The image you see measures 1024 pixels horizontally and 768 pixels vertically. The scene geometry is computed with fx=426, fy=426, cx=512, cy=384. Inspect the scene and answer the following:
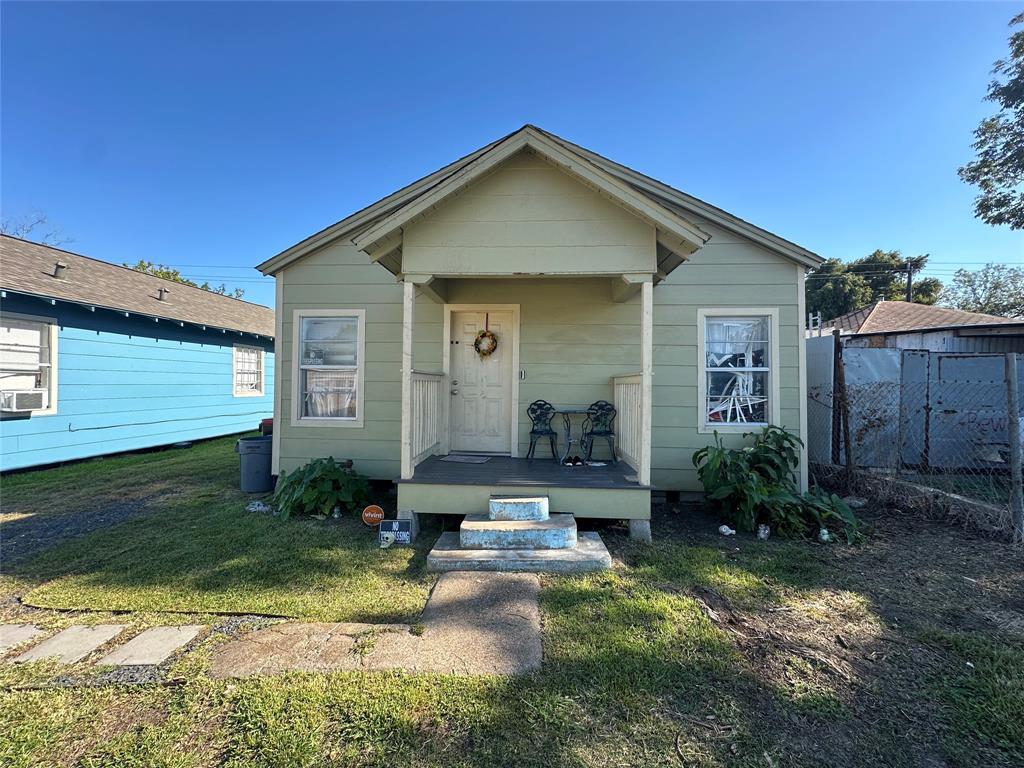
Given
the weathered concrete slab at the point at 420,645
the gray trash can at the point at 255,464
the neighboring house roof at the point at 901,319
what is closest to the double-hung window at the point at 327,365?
the gray trash can at the point at 255,464

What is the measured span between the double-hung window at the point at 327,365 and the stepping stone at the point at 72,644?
335 centimetres

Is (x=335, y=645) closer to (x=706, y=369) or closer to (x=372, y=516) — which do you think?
(x=372, y=516)

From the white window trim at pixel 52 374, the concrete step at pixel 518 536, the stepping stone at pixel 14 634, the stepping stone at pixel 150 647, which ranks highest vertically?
the white window trim at pixel 52 374

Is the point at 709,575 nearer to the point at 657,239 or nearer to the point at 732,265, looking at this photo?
the point at 657,239

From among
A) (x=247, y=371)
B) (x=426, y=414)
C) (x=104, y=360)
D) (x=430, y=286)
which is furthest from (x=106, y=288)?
(x=426, y=414)

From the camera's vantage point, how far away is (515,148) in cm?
411

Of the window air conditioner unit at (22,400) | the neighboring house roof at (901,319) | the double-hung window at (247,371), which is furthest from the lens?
the neighboring house roof at (901,319)

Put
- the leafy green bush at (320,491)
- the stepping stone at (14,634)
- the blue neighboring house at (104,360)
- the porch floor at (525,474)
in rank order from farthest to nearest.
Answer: the blue neighboring house at (104,360) → the leafy green bush at (320,491) → the porch floor at (525,474) → the stepping stone at (14,634)

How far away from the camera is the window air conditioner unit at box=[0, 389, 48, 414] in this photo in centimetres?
667

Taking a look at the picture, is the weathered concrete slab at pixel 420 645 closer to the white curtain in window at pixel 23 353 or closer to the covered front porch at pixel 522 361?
the covered front porch at pixel 522 361

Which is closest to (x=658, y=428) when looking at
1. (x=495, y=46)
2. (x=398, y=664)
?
(x=398, y=664)

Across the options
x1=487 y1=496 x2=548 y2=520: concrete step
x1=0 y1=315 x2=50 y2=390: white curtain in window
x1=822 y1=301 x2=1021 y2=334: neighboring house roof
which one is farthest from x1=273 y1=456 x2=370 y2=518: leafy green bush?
x1=822 y1=301 x2=1021 y2=334: neighboring house roof

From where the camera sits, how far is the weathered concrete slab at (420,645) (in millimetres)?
2244

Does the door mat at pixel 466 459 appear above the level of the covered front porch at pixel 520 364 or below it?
below
